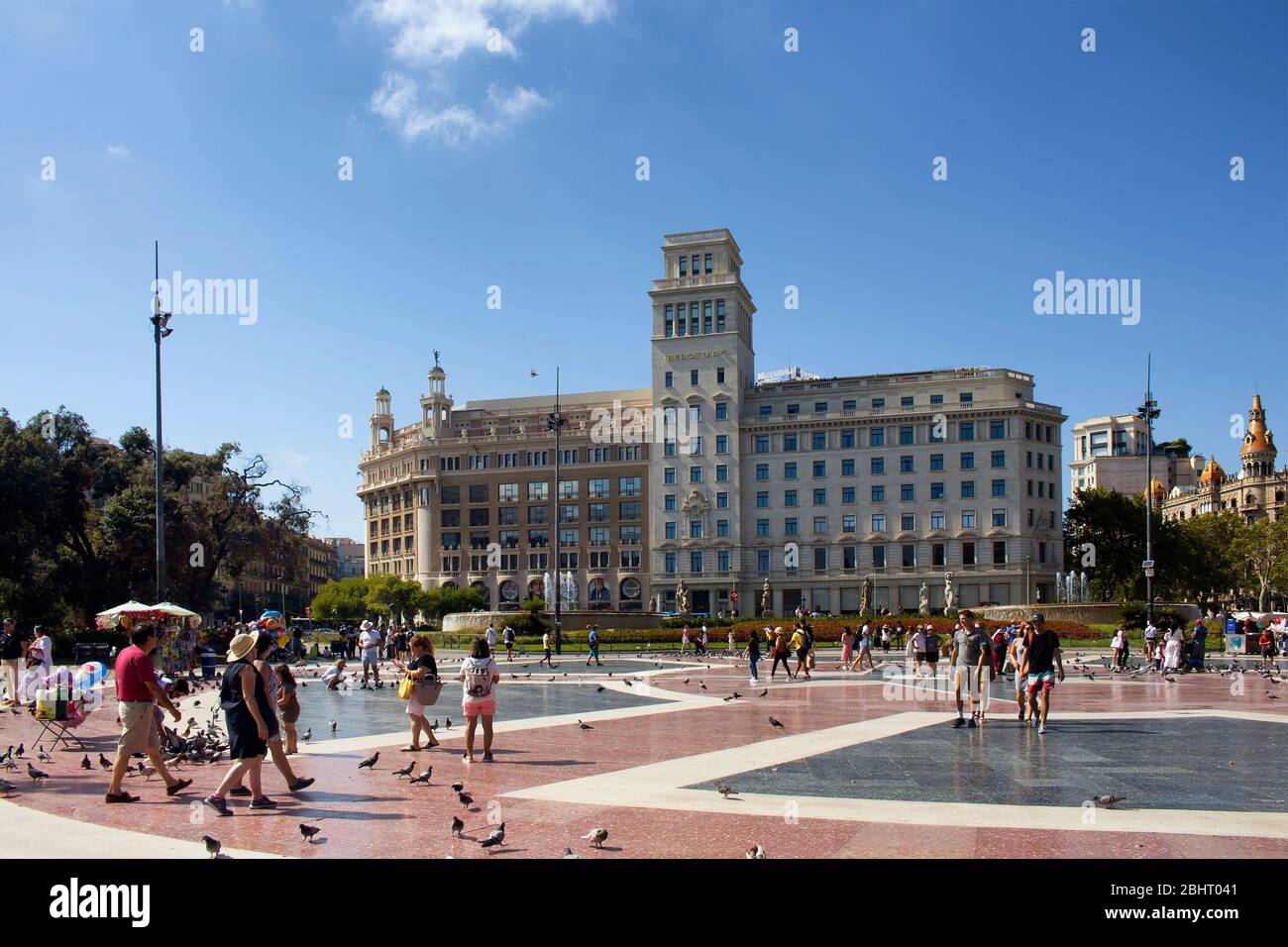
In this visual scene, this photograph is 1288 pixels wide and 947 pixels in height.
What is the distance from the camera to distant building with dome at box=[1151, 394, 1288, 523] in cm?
14850

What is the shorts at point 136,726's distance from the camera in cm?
1105

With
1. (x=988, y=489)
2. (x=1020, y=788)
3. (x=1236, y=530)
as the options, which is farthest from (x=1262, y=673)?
(x=1236, y=530)

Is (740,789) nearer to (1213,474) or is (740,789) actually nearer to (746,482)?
(746,482)

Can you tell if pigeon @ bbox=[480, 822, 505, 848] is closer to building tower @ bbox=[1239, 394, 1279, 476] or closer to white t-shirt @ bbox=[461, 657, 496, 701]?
white t-shirt @ bbox=[461, 657, 496, 701]

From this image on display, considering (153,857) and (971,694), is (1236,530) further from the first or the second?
(153,857)

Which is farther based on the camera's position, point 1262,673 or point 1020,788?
point 1262,673

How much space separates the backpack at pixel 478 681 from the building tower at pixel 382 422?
108 meters

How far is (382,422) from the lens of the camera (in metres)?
121

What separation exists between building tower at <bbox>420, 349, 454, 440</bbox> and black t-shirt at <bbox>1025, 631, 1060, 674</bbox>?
97.1 meters

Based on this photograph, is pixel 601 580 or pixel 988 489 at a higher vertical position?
pixel 988 489

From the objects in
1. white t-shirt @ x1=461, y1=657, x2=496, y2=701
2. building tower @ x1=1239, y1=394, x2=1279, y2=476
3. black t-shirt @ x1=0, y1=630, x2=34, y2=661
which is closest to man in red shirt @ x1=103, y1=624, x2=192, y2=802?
white t-shirt @ x1=461, y1=657, x2=496, y2=701

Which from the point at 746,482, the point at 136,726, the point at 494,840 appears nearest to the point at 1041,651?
the point at 494,840
